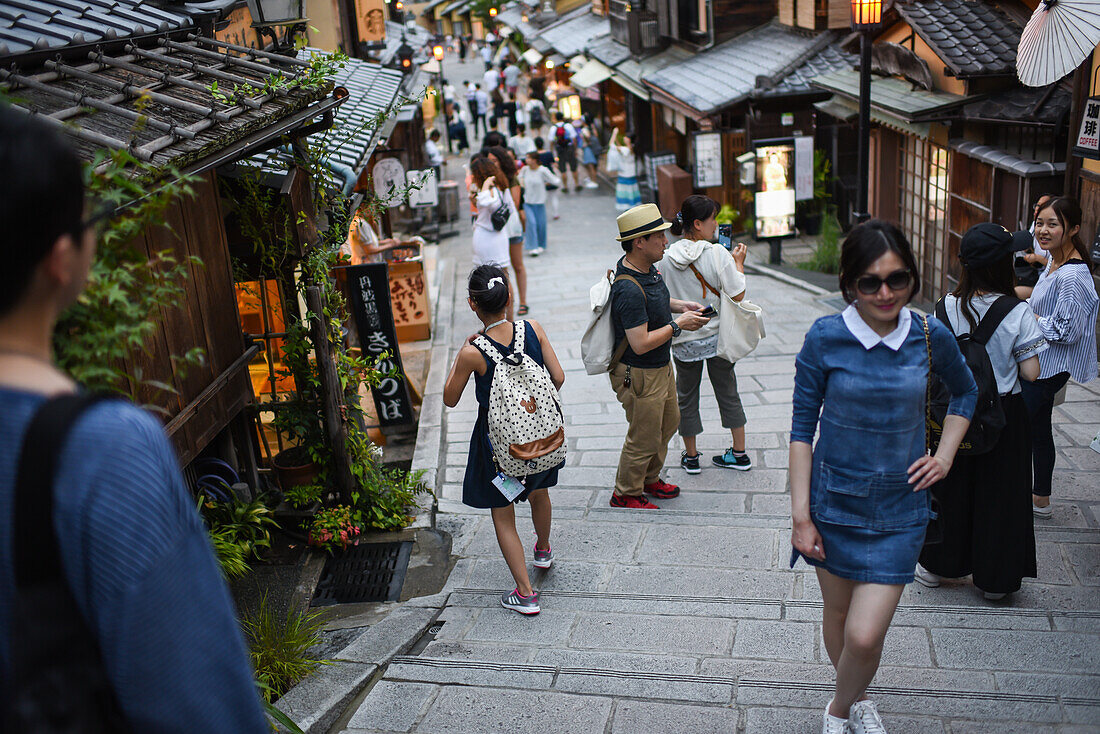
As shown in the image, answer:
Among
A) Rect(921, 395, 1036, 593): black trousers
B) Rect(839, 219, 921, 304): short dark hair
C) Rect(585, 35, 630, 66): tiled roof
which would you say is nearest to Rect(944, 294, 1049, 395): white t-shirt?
Rect(921, 395, 1036, 593): black trousers

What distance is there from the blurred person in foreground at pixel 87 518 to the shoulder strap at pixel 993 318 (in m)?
4.10

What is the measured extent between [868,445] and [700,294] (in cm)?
354

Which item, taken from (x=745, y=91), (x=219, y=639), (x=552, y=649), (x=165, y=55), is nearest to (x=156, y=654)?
(x=219, y=639)

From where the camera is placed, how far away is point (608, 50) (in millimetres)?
28250

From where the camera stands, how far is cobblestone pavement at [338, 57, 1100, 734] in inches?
158

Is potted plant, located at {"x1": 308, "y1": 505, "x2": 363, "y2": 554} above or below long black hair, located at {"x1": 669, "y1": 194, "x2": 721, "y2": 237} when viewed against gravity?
below

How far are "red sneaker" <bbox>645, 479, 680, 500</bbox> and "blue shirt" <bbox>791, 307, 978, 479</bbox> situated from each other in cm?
340

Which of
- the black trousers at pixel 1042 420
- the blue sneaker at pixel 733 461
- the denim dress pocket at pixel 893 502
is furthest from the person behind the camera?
the blue sneaker at pixel 733 461

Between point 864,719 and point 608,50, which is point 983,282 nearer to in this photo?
point 864,719

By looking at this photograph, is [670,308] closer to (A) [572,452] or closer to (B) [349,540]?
(A) [572,452]

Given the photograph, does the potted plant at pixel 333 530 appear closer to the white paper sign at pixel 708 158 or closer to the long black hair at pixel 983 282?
the long black hair at pixel 983 282

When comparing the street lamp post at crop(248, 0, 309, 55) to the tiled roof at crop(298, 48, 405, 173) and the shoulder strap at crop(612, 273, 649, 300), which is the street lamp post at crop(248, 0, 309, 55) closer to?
the tiled roof at crop(298, 48, 405, 173)

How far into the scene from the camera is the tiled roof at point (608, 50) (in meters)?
26.7

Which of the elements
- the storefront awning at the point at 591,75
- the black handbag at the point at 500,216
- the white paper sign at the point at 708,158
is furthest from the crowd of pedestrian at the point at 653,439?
the storefront awning at the point at 591,75
